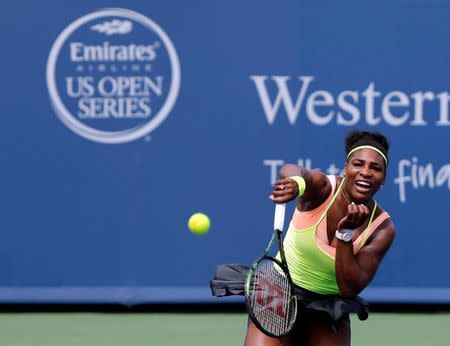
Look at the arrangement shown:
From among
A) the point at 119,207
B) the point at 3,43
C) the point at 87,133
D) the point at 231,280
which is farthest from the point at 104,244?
the point at 231,280

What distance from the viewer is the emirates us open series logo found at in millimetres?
6410

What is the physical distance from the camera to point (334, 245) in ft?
13.4

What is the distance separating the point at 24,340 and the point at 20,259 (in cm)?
69

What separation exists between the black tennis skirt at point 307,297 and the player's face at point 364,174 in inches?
15.1

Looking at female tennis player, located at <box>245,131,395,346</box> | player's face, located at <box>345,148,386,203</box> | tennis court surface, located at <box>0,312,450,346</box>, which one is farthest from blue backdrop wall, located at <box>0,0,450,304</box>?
player's face, located at <box>345,148,386,203</box>

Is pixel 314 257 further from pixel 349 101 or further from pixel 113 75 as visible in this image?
pixel 113 75

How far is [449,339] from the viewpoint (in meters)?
6.03

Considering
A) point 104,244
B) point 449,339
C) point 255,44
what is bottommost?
point 449,339

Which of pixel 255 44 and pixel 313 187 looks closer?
pixel 313 187

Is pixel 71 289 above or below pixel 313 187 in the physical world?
below

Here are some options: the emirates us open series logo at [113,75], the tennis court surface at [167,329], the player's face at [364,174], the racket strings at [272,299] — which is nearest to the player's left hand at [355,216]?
the player's face at [364,174]

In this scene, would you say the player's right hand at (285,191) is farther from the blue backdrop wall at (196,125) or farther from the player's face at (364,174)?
the blue backdrop wall at (196,125)

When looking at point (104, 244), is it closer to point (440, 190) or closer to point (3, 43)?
point (3, 43)

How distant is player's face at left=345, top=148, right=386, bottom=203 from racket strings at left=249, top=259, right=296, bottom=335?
0.39 m
